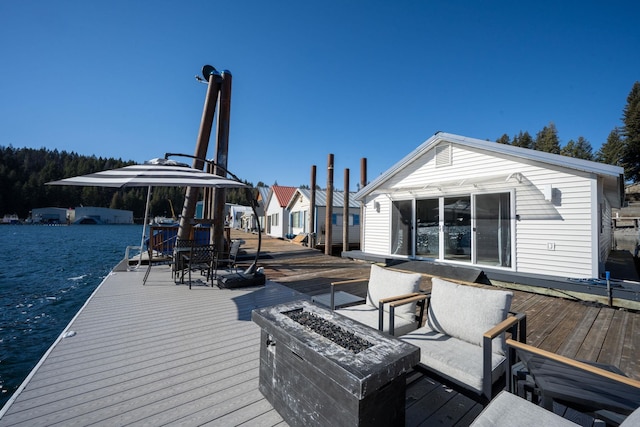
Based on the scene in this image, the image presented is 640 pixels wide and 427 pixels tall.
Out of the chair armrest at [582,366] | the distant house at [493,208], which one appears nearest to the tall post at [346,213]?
the distant house at [493,208]

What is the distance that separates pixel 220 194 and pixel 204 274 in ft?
6.78

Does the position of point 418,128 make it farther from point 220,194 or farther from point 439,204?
point 220,194

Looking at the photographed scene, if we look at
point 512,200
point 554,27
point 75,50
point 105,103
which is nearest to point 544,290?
point 512,200

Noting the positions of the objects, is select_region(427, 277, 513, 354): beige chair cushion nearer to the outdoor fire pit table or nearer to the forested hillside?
the outdoor fire pit table

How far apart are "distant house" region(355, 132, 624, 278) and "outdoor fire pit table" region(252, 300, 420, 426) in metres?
5.70

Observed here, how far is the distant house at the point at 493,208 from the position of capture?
5.10 meters

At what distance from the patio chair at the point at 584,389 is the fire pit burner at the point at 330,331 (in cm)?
103

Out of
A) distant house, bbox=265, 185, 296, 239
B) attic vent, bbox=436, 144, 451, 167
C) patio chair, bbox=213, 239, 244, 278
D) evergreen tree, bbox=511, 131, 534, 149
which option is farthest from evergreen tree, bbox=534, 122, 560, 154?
patio chair, bbox=213, 239, 244, 278

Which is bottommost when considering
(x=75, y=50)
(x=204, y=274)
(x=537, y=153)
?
(x=204, y=274)

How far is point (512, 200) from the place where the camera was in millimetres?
5910

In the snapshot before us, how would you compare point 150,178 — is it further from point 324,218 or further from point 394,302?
point 324,218

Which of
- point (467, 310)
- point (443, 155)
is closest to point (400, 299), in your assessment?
point (467, 310)

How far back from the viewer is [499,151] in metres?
6.12

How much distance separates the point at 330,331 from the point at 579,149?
56548mm
